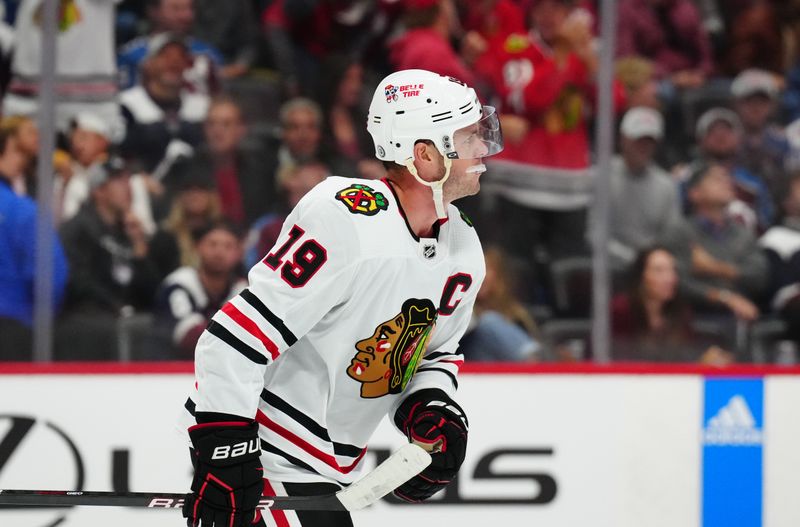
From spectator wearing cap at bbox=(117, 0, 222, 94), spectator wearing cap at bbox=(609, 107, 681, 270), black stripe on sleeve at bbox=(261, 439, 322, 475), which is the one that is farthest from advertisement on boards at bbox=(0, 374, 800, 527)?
spectator wearing cap at bbox=(117, 0, 222, 94)

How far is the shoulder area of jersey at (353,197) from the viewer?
2.19 m

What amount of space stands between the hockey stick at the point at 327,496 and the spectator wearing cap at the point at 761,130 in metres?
2.58

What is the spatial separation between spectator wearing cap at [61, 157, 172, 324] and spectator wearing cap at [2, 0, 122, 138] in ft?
0.66

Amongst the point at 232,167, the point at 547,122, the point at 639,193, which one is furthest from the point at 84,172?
the point at 639,193

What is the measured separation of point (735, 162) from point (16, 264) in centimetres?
250

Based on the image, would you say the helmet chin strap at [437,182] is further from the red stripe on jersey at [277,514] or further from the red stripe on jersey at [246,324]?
the red stripe on jersey at [277,514]

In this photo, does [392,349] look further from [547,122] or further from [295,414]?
[547,122]

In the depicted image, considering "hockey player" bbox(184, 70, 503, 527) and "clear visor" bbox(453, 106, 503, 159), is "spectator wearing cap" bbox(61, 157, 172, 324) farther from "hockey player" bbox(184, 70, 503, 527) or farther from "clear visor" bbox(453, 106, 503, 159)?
"clear visor" bbox(453, 106, 503, 159)

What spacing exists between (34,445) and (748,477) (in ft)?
6.49

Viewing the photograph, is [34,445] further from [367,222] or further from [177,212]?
[367,222]

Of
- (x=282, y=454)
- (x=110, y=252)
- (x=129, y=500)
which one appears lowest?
(x=129, y=500)

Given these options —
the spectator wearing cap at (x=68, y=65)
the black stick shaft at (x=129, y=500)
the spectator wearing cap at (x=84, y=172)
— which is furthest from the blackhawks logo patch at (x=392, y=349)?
the spectator wearing cap at (x=68, y=65)

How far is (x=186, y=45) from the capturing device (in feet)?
14.1

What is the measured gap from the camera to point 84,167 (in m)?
4.04
